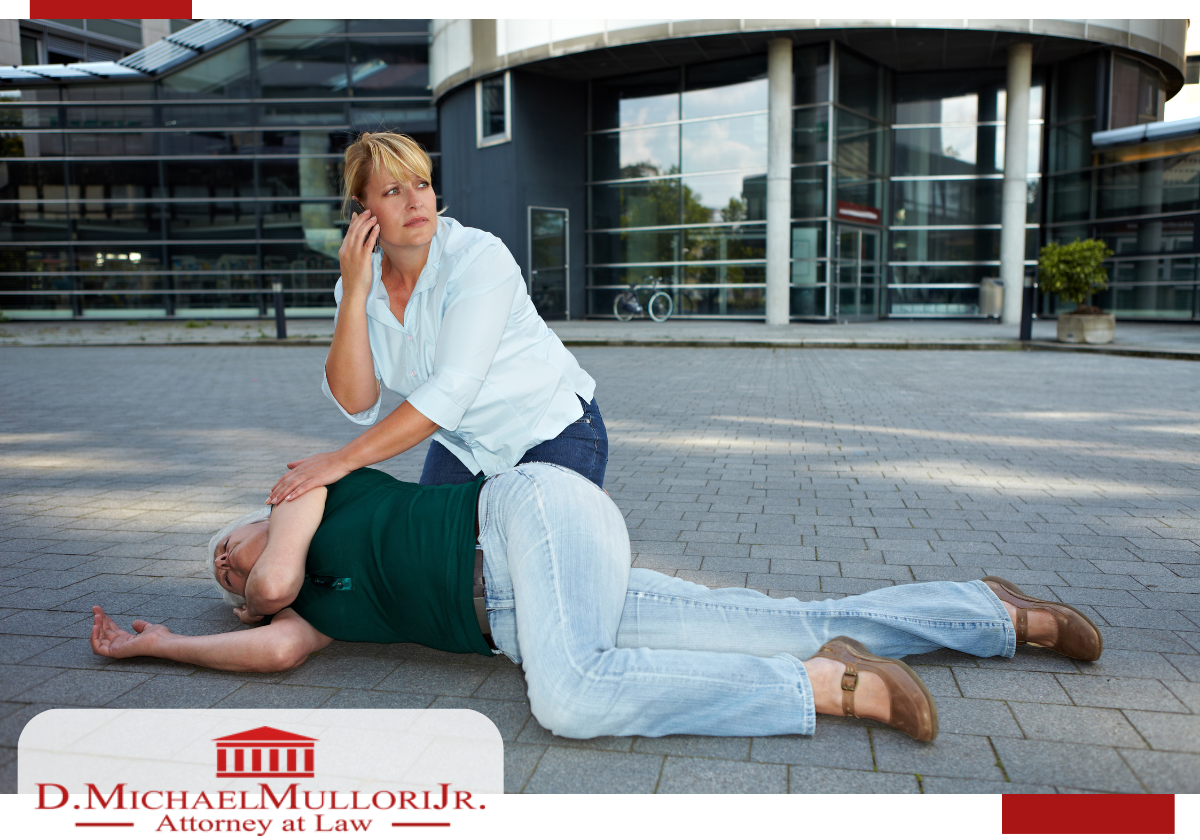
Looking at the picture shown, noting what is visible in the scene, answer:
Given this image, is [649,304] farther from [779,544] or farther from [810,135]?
[779,544]

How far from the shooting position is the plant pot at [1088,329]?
635 inches

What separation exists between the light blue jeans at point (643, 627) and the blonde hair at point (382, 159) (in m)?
1.09

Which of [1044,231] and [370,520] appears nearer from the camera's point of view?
[370,520]

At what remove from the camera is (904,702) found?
2.37 m

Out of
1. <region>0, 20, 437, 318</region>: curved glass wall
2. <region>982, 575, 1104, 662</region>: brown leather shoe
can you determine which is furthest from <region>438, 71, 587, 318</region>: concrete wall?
<region>982, 575, 1104, 662</region>: brown leather shoe

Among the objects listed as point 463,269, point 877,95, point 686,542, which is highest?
point 877,95

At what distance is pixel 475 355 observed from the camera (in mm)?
2957

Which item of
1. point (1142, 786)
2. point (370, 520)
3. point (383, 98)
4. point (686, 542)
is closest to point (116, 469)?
point (686, 542)

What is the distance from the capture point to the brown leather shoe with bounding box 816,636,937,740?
236 cm

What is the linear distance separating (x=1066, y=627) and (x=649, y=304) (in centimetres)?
2247

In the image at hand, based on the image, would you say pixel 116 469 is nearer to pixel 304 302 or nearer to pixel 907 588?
pixel 907 588

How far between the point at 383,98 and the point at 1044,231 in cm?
1817

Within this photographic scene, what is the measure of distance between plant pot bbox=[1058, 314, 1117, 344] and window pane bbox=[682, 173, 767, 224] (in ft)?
28.8

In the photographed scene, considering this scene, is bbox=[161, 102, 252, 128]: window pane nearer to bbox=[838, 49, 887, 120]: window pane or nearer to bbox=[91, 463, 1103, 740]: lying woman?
bbox=[838, 49, 887, 120]: window pane
